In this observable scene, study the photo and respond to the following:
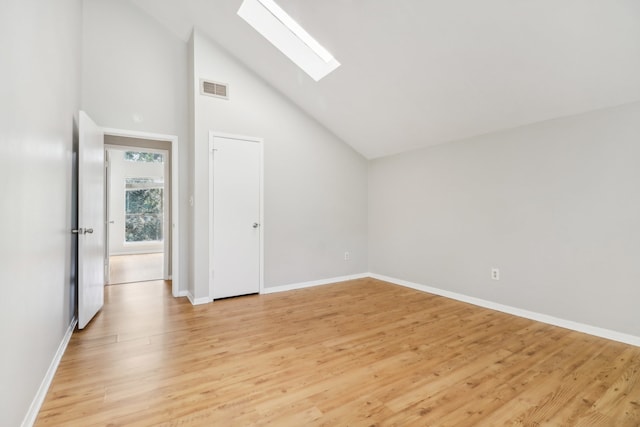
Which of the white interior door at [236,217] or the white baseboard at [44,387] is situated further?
the white interior door at [236,217]

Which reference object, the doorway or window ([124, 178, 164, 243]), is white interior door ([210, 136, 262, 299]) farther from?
window ([124, 178, 164, 243])

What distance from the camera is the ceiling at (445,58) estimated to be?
6.98 ft

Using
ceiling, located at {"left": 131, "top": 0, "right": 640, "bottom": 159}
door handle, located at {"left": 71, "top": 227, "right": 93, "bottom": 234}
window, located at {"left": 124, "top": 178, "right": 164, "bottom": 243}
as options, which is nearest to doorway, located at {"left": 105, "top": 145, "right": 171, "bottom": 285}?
window, located at {"left": 124, "top": 178, "right": 164, "bottom": 243}

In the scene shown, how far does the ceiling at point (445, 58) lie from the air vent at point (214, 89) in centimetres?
48

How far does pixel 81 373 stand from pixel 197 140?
251 cm

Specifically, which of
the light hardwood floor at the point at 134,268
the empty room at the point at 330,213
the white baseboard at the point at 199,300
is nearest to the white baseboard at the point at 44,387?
the empty room at the point at 330,213

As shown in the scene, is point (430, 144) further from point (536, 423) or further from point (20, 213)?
point (20, 213)

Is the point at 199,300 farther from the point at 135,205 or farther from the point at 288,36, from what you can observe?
the point at 135,205

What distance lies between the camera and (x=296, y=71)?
3.67 m

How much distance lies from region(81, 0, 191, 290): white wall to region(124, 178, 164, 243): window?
475 centimetres

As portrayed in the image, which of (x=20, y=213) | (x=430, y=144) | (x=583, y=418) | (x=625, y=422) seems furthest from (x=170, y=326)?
(x=430, y=144)

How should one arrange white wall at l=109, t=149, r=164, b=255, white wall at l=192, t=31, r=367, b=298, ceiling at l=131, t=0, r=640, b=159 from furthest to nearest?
white wall at l=109, t=149, r=164, b=255 < white wall at l=192, t=31, r=367, b=298 < ceiling at l=131, t=0, r=640, b=159

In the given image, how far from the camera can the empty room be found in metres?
1.66

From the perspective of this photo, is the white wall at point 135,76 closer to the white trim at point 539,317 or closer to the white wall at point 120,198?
the white trim at point 539,317
